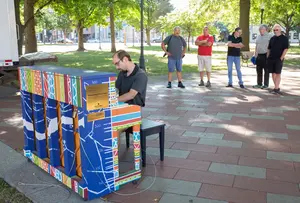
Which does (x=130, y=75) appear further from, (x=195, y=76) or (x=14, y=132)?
(x=195, y=76)

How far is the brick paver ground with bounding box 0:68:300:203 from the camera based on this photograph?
3.85 metres

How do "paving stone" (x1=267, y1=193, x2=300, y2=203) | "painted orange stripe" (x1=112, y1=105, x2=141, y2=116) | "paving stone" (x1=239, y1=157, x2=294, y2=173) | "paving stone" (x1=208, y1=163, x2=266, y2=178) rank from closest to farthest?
"paving stone" (x1=267, y1=193, x2=300, y2=203) < "painted orange stripe" (x1=112, y1=105, x2=141, y2=116) < "paving stone" (x1=208, y1=163, x2=266, y2=178) < "paving stone" (x1=239, y1=157, x2=294, y2=173)

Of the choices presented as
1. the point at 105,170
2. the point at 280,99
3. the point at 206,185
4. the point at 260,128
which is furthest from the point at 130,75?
the point at 280,99

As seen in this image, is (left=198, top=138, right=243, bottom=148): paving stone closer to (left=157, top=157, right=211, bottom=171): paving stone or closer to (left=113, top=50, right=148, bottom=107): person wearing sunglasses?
(left=157, top=157, right=211, bottom=171): paving stone

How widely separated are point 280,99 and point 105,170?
6613mm

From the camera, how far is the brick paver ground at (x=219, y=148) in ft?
12.6

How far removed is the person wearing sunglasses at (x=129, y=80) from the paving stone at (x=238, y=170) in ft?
4.22

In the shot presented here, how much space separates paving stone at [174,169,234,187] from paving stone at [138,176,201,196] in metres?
0.13

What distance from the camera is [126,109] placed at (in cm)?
388

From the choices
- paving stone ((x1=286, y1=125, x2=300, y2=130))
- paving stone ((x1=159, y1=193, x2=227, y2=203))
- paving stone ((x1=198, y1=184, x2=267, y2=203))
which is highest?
paving stone ((x1=286, y1=125, x2=300, y2=130))

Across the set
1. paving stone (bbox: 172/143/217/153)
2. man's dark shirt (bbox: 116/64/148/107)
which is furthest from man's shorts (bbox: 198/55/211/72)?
man's dark shirt (bbox: 116/64/148/107)

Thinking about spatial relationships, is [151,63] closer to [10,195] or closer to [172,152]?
[172,152]

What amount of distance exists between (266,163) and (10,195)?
3.21 m

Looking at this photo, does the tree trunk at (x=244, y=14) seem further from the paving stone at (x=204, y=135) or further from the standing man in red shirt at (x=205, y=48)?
the paving stone at (x=204, y=135)
